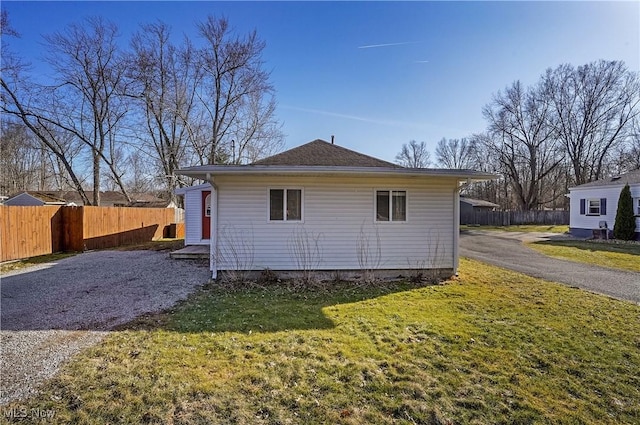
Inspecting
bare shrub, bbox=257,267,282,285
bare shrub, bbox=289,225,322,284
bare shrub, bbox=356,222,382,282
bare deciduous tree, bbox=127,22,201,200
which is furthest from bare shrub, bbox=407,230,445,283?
bare deciduous tree, bbox=127,22,201,200

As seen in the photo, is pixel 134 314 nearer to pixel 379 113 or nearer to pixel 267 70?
pixel 379 113

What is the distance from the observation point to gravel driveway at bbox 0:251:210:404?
355cm

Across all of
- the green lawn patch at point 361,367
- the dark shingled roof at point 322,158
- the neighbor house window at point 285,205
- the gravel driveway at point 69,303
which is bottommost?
the green lawn patch at point 361,367

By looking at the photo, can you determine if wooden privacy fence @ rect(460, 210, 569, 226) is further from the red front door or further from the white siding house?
the white siding house

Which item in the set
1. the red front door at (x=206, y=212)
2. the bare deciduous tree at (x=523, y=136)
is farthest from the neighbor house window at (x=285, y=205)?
the bare deciduous tree at (x=523, y=136)

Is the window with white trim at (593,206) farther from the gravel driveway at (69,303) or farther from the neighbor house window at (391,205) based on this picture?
the gravel driveway at (69,303)

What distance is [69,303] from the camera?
5.84 meters

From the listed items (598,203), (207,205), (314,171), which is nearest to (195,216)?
(207,205)

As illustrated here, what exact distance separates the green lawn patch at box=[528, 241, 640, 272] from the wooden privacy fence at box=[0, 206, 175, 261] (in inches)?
726

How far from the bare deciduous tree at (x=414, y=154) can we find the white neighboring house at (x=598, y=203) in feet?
95.8

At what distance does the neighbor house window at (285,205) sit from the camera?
25.2 feet

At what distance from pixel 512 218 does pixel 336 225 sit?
2967cm

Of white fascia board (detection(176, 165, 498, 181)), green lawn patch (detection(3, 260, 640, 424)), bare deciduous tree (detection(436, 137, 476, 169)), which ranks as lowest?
green lawn patch (detection(3, 260, 640, 424))

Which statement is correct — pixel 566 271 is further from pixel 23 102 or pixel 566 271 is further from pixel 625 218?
pixel 23 102
